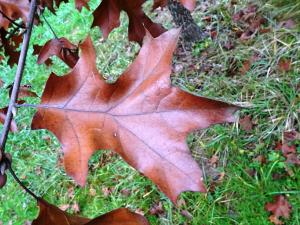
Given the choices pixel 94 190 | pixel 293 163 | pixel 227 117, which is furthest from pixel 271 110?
pixel 227 117

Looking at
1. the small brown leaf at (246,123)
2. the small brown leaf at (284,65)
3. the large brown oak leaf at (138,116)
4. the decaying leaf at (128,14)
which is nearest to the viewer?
the large brown oak leaf at (138,116)

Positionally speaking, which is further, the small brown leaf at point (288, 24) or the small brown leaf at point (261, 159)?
the small brown leaf at point (288, 24)

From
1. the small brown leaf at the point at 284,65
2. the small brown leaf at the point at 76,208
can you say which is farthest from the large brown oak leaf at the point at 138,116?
the small brown leaf at the point at 76,208

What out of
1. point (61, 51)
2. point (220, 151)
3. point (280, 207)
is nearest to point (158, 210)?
point (220, 151)

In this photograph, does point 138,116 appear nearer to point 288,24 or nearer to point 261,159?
point 261,159

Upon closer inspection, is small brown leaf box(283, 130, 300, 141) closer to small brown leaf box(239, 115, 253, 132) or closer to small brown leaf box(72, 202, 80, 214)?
small brown leaf box(239, 115, 253, 132)

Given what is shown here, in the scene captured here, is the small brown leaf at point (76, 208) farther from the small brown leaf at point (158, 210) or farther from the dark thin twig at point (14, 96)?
the dark thin twig at point (14, 96)

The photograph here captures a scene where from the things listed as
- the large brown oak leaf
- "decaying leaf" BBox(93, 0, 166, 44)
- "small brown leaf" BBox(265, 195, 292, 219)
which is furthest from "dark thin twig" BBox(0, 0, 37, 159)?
"small brown leaf" BBox(265, 195, 292, 219)

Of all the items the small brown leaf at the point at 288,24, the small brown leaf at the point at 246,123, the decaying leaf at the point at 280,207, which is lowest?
the decaying leaf at the point at 280,207
